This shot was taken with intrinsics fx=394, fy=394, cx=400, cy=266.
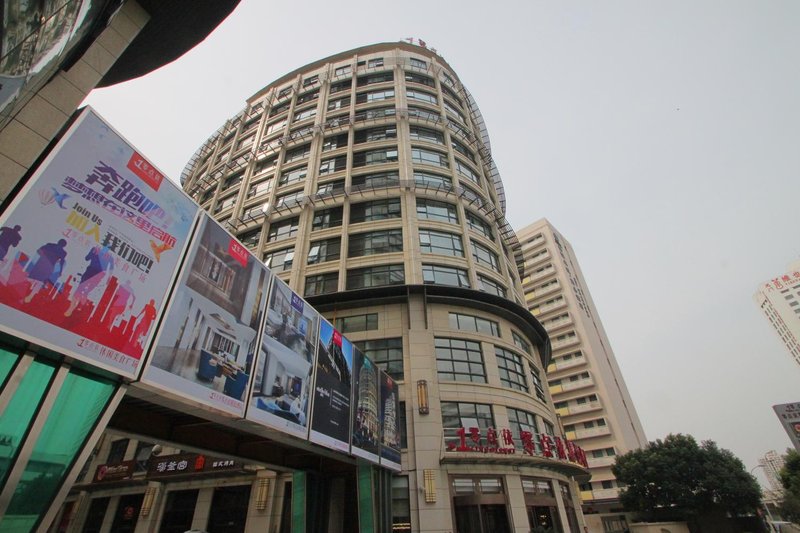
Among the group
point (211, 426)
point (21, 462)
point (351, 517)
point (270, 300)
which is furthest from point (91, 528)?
point (21, 462)

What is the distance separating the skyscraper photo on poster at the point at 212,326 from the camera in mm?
9125

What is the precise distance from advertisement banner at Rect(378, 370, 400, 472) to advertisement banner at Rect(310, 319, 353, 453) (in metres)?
4.34

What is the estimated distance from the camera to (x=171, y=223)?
9.88m

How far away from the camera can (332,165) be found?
40.2 meters

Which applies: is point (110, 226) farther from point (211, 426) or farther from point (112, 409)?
point (211, 426)

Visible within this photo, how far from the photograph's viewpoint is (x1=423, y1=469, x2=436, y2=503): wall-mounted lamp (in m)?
22.0

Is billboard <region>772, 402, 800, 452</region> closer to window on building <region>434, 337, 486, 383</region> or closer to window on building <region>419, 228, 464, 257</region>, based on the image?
window on building <region>434, 337, 486, 383</region>

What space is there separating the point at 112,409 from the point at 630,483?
49820mm

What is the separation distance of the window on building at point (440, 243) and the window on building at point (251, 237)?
15.6 meters

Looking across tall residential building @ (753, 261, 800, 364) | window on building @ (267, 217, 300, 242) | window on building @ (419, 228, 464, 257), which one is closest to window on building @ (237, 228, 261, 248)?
window on building @ (267, 217, 300, 242)

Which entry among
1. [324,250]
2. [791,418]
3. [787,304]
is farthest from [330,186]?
[787,304]

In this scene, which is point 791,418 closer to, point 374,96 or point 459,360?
point 459,360

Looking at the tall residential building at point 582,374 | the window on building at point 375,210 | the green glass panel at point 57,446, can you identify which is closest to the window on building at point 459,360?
the window on building at point 375,210

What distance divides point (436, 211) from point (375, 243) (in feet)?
21.2
